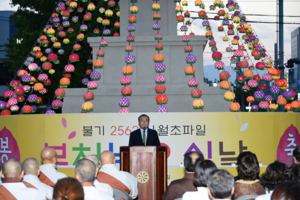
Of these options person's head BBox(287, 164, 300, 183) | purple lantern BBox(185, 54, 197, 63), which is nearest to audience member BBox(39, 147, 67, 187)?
person's head BBox(287, 164, 300, 183)

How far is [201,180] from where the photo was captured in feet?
11.1

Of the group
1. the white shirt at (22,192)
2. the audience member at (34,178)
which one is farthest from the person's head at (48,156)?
the white shirt at (22,192)

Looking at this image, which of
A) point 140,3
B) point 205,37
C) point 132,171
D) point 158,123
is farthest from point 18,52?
point 132,171

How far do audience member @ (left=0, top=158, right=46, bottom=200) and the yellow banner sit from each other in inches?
174

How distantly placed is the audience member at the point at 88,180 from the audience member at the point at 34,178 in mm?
682

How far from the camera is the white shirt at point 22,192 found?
329 centimetres

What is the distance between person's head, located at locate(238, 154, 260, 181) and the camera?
11.6ft

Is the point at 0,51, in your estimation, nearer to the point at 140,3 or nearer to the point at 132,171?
the point at 140,3

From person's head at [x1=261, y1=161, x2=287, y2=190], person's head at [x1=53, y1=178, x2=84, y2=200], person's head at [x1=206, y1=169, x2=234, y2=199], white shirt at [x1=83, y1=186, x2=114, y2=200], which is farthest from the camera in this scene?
person's head at [x1=261, y1=161, x2=287, y2=190]

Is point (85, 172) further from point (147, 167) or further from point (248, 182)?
point (147, 167)

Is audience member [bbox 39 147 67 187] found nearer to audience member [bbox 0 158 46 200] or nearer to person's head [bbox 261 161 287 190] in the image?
audience member [bbox 0 158 46 200]

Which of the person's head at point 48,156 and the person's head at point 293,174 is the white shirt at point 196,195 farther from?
the person's head at point 48,156

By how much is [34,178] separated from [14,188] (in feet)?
1.46

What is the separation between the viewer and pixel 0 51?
1315 inches
